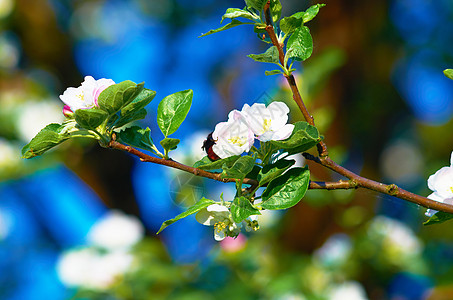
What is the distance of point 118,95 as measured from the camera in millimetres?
426

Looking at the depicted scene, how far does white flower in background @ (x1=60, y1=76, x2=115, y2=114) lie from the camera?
0.45m

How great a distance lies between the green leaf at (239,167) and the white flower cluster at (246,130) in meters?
0.02

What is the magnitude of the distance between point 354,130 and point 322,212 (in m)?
0.63


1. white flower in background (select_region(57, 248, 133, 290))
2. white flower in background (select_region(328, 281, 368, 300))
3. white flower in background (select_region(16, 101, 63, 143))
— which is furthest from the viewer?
white flower in background (select_region(16, 101, 63, 143))

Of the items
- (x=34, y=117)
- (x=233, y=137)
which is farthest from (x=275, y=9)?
(x=34, y=117)

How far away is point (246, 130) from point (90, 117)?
0.44 feet

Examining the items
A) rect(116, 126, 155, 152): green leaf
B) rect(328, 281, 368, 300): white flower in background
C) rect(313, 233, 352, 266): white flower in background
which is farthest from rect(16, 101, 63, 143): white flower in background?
rect(116, 126, 155, 152): green leaf

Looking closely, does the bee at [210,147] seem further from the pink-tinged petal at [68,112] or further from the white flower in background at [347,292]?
the white flower in background at [347,292]

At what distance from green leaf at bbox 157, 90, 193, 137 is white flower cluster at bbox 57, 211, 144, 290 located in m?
1.12

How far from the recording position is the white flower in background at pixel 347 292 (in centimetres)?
137

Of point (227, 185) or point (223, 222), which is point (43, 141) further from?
point (227, 185)

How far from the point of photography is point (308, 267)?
5.42 ft

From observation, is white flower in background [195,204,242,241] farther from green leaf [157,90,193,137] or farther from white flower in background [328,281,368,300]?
white flower in background [328,281,368,300]

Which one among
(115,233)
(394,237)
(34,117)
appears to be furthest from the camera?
(34,117)
